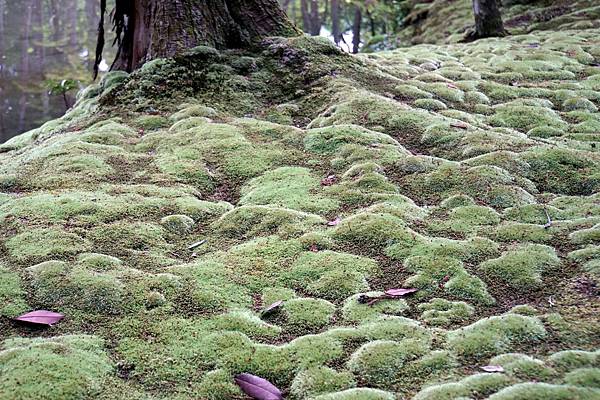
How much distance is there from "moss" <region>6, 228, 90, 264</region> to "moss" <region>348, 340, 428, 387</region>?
276 centimetres

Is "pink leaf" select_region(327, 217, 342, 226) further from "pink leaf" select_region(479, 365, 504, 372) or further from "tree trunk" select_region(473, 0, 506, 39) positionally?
"tree trunk" select_region(473, 0, 506, 39)

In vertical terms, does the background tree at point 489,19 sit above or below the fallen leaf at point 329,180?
above

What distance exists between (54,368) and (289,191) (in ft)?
10.6

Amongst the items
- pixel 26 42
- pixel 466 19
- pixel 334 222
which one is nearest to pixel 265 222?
pixel 334 222

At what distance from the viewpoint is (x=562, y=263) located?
15.5ft

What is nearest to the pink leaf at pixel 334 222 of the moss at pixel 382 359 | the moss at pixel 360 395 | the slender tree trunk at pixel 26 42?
the moss at pixel 382 359

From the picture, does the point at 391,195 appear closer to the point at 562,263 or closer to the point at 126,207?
the point at 562,263

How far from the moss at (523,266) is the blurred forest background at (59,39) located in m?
13.7

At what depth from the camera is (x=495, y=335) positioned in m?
3.88

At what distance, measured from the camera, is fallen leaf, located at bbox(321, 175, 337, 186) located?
21.4ft

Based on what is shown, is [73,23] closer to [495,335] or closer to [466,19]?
[466,19]

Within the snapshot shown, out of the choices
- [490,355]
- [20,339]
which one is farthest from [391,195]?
[20,339]

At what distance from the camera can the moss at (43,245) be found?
16.7ft

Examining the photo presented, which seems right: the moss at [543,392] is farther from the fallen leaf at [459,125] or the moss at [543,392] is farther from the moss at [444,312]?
the fallen leaf at [459,125]
